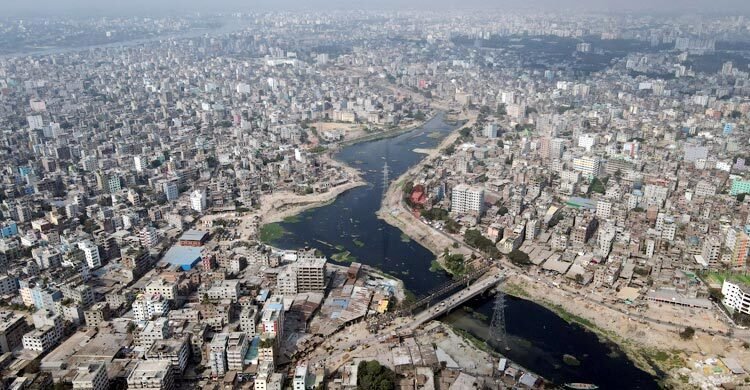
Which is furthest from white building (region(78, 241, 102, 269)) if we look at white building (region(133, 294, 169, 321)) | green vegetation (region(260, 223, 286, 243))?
green vegetation (region(260, 223, 286, 243))

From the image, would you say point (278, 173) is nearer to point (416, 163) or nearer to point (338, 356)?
point (416, 163)

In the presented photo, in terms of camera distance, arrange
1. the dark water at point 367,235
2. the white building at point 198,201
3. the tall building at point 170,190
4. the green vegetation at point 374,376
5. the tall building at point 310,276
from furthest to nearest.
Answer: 1. the tall building at point 170,190
2. the white building at point 198,201
3. the dark water at point 367,235
4. the tall building at point 310,276
5. the green vegetation at point 374,376

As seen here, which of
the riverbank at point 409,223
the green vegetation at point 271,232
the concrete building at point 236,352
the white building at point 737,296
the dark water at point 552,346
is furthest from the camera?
the green vegetation at point 271,232

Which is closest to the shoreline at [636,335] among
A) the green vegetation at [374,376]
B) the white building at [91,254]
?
the green vegetation at [374,376]

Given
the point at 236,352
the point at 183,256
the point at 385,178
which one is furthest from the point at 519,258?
the point at 183,256

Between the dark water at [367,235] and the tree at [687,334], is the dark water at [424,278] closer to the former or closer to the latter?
the dark water at [367,235]

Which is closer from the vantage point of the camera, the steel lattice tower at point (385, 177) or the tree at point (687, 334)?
the tree at point (687, 334)
